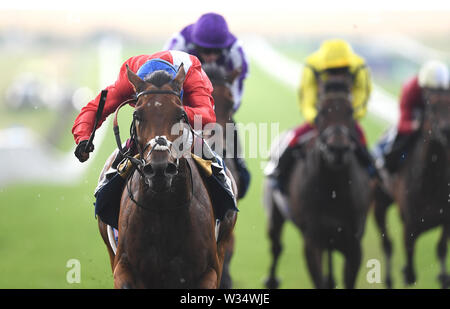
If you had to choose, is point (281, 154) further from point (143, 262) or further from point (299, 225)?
point (143, 262)

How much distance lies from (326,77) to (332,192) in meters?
0.74

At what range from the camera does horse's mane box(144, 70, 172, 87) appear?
2.78 m

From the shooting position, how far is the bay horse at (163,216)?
2691 mm

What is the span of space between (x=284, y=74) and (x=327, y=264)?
16564 millimetres

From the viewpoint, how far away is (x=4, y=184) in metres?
10.3

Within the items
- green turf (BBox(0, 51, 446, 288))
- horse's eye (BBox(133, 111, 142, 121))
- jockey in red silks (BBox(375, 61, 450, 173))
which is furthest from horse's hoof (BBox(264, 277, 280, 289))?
horse's eye (BBox(133, 111, 142, 121))

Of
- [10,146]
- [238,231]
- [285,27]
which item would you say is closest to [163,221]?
[238,231]

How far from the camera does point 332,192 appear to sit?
4.87m

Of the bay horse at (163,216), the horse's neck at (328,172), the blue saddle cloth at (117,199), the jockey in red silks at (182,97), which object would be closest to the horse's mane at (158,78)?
the bay horse at (163,216)

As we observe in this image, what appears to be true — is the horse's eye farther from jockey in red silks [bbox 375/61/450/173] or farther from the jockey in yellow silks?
jockey in red silks [bbox 375/61/450/173]

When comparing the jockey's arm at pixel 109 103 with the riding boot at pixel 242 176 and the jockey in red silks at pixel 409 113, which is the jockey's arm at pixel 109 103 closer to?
the riding boot at pixel 242 176

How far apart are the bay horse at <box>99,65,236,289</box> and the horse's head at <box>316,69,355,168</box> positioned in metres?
1.74

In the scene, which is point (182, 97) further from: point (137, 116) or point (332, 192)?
point (332, 192)

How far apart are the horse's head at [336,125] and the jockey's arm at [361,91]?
304 mm
